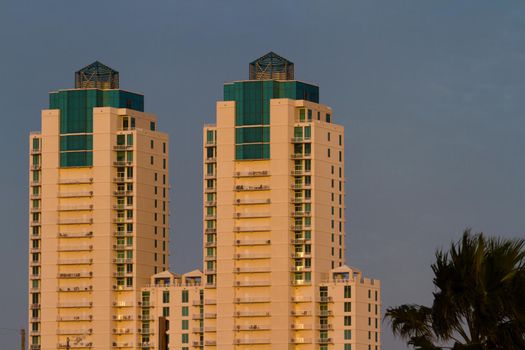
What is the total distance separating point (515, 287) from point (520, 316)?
1.05 meters

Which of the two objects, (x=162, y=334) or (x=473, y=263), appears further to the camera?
(x=473, y=263)

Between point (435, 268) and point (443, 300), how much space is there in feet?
4.16

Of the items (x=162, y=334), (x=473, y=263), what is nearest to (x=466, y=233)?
(x=473, y=263)

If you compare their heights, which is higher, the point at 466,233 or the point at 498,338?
the point at 466,233

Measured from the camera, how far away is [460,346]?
185 ft

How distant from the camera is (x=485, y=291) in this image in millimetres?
57188

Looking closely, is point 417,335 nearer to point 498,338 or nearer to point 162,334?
point 498,338

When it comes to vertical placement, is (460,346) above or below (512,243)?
below

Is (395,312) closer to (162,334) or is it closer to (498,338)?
(498,338)

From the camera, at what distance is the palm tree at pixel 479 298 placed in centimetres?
5653

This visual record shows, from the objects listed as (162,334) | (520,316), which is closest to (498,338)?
(520,316)

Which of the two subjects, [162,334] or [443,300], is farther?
[443,300]

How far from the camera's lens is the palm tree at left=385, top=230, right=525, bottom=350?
56531mm

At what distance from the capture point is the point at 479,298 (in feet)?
188
